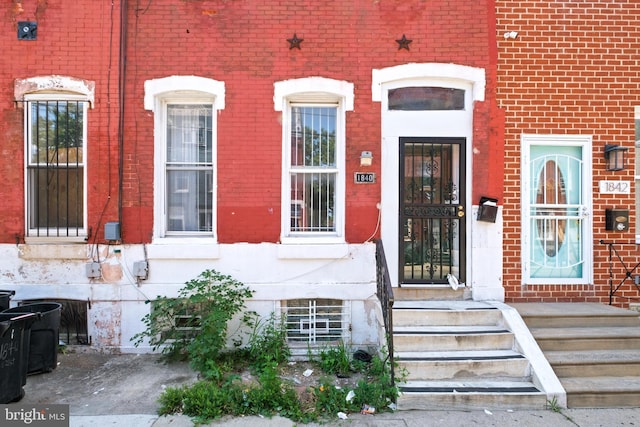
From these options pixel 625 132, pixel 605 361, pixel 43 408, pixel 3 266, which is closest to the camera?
pixel 43 408

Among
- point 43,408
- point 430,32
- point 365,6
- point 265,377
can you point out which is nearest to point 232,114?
point 365,6

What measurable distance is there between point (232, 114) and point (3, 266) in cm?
389

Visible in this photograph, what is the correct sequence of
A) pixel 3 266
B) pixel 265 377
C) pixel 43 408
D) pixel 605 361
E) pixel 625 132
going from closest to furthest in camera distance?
pixel 43 408
pixel 265 377
pixel 605 361
pixel 3 266
pixel 625 132

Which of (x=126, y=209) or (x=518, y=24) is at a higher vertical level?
(x=518, y=24)

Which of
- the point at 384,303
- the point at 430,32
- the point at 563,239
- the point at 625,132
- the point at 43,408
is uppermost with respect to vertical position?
the point at 430,32

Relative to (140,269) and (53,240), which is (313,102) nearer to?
(140,269)

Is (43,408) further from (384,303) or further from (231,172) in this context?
(384,303)

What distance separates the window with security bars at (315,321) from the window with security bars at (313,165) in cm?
108

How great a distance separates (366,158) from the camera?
226 inches

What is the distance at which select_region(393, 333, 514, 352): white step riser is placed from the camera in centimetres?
A: 495

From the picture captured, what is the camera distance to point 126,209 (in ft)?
19.1

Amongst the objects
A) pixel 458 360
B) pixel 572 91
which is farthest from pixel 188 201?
pixel 572 91

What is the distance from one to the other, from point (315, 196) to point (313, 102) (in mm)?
1416

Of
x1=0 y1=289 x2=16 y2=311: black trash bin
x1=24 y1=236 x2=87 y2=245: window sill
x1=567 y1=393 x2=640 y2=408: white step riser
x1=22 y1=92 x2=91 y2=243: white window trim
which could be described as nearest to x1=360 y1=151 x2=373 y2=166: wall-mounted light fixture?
x1=567 y1=393 x2=640 y2=408: white step riser
